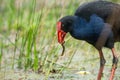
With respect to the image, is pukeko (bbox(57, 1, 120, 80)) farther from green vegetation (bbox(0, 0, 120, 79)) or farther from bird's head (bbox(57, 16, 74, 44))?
green vegetation (bbox(0, 0, 120, 79))

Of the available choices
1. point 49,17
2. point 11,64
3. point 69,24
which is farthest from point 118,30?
point 49,17

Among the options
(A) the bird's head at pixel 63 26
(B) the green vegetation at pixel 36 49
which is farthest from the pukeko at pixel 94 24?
(B) the green vegetation at pixel 36 49

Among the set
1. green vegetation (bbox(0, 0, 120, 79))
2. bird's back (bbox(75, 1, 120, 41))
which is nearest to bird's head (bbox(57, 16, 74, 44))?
bird's back (bbox(75, 1, 120, 41))

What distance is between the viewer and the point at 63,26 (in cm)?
628

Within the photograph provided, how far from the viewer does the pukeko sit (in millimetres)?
6309

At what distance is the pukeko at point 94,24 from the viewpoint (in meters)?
6.31

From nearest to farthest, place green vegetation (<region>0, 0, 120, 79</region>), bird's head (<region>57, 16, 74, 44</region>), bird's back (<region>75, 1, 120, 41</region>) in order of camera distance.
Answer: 1. bird's head (<region>57, 16, 74, 44</region>)
2. bird's back (<region>75, 1, 120, 41</region>)
3. green vegetation (<region>0, 0, 120, 79</region>)

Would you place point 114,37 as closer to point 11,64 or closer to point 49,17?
point 11,64

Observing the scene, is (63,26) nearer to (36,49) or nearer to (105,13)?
(105,13)

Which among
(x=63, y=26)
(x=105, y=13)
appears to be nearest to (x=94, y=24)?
(x=105, y=13)

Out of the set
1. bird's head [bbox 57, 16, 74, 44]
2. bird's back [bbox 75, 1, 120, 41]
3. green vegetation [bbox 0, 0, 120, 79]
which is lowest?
green vegetation [bbox 0, 0, 120, 79]

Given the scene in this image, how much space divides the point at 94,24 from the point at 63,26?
337mm

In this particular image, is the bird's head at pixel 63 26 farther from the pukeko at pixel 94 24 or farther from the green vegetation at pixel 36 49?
the green vegetation at pixel 36 49

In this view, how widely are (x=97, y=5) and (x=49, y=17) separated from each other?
3.17 metres
